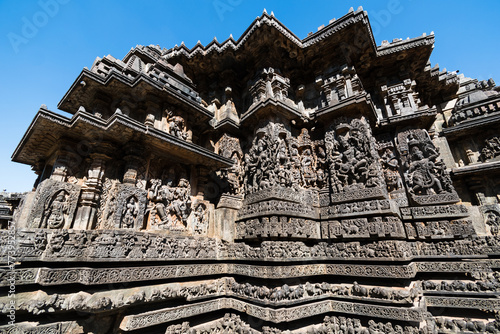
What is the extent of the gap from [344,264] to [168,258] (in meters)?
3.79

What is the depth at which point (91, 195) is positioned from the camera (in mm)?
3750

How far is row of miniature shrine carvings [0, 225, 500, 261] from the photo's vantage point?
2980 millimetres

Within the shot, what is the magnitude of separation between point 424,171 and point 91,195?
734 cm

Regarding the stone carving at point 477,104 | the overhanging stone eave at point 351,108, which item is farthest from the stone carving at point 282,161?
the stone carving at point 477,104

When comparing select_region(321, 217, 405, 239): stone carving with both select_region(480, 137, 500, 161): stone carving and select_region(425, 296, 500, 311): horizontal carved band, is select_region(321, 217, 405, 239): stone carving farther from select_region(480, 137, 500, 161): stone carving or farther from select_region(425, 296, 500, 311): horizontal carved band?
select_region(480, 137, 500, 161): stone carving

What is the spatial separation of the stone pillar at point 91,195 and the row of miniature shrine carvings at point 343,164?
2.90m

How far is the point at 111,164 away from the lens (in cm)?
422

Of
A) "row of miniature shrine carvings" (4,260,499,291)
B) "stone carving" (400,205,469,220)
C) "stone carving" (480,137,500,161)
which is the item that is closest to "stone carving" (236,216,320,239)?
"row of miniature shrine carvings" (4,260,499,291)

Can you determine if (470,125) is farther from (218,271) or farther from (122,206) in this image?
(122,206)

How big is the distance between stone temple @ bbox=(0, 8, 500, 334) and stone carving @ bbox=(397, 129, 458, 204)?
40mm

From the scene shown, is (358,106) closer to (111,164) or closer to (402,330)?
(402,330)

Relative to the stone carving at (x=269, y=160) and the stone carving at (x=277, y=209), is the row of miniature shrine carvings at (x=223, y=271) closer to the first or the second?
the stone carving at (x=277, y=209)

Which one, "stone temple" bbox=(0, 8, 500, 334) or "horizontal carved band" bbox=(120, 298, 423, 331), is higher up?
"stone temple" bbox=(0, 8, 500, 334)

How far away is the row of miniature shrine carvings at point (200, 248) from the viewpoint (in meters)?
2.98
